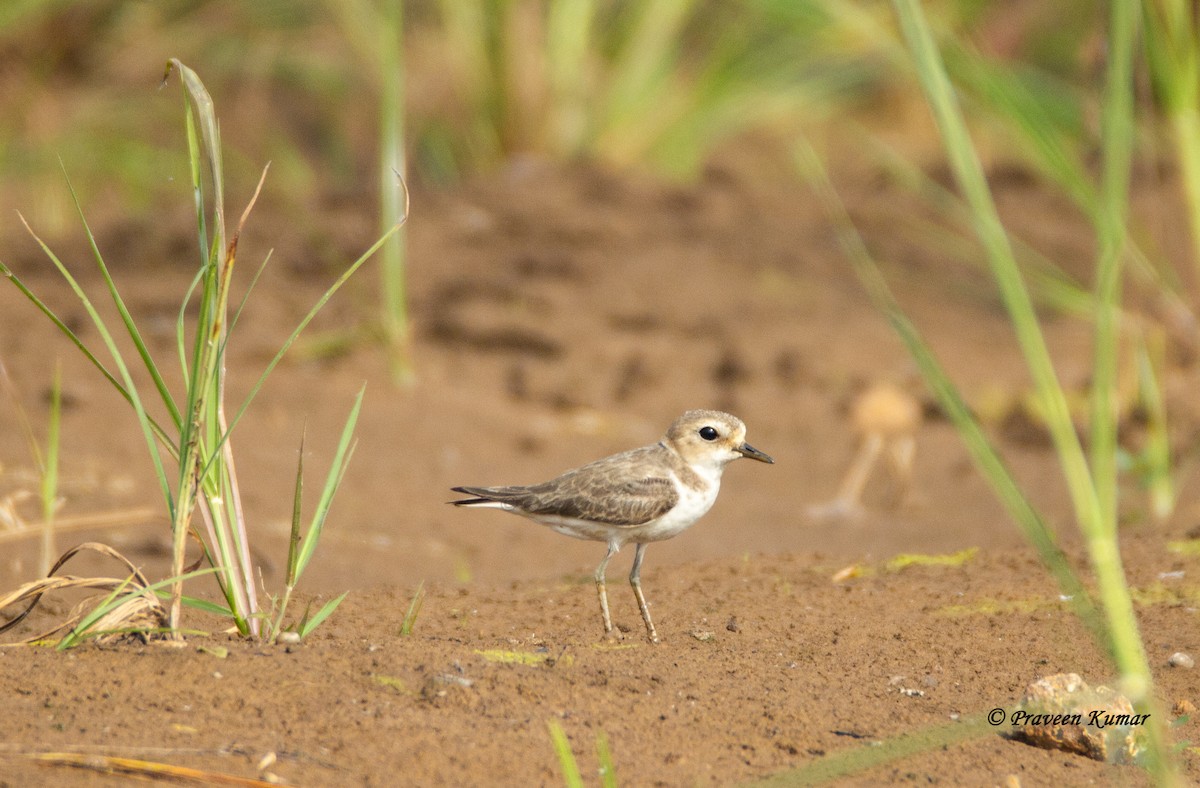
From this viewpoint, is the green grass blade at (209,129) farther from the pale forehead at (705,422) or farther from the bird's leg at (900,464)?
the bird's leg at (900,464)

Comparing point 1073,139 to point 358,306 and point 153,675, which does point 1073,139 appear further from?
point 153,675

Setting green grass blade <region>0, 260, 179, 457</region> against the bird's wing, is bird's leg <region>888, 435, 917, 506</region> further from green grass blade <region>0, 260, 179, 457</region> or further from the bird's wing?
green grass blade <region>0, 260, 179, 457</region>

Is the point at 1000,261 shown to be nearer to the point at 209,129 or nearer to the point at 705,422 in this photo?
the point at 209,129

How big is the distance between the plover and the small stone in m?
1.34

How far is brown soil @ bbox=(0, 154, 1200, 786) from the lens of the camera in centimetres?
263

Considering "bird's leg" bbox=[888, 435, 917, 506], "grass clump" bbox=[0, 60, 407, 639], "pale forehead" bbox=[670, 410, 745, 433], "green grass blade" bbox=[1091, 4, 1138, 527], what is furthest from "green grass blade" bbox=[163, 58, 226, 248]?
"bird's leg" bbox=[888, 435, 917, 506]

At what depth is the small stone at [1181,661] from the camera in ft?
10.7

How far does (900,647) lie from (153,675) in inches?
71.7

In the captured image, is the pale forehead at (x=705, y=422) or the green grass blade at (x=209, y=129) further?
the pale forehead at (x=705, y=422)

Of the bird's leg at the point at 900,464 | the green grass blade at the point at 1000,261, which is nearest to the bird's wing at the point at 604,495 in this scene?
the green grass blade at the point at 1000,261

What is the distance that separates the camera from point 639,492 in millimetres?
3848

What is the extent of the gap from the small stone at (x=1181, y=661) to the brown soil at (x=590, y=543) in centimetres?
3

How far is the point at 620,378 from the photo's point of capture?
781cm

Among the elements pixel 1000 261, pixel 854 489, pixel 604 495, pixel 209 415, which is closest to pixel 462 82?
pixel 854 489
